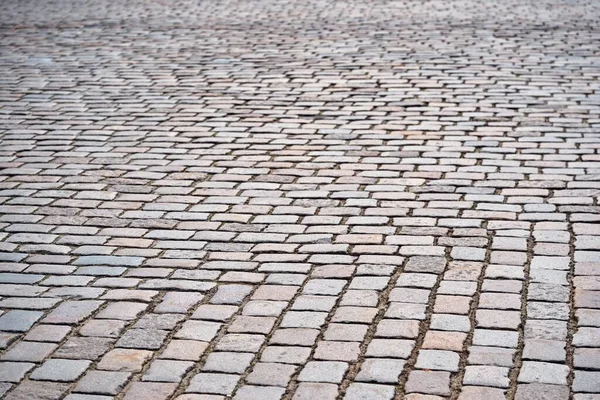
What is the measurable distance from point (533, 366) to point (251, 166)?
3.39m

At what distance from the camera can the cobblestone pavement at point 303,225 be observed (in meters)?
3.78

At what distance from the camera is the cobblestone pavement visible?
3.78 meters

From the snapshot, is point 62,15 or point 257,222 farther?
point 62,15

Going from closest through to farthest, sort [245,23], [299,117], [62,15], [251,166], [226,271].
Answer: [226,271], [251,166], [299,117], [245,23], [62,15]

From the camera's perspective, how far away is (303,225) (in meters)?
5.44

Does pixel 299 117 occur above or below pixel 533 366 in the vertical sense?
below

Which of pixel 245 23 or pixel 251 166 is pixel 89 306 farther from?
pixel 245 23

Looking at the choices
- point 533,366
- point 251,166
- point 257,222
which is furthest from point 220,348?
point 251,166

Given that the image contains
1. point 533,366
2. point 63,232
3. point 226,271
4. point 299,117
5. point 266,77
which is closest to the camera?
point 533,366

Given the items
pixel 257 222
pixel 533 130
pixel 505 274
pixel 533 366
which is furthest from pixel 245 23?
pixel 533 366

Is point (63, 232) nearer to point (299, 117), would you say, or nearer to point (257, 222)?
point (257, 222)

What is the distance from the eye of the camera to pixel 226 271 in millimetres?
4773

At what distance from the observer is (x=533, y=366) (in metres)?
3.71

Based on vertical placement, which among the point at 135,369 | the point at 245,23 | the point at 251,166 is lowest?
the point at 245,23
